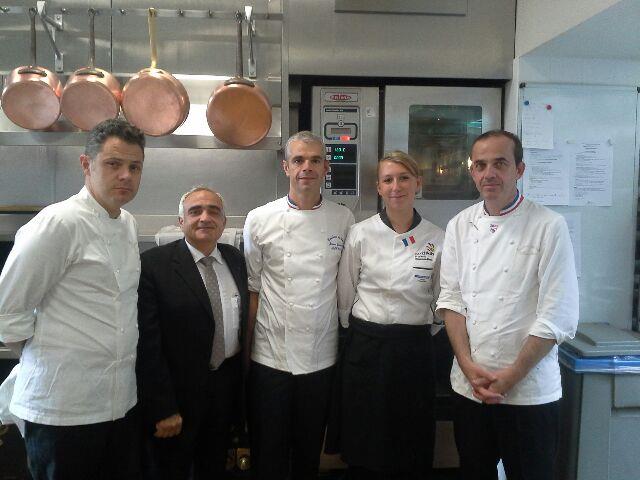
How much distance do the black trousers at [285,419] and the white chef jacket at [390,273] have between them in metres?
0.26

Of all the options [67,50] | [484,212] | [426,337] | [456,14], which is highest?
→ [456,14]

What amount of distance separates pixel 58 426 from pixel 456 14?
2.06m

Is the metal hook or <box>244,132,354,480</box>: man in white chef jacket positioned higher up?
the metal hook

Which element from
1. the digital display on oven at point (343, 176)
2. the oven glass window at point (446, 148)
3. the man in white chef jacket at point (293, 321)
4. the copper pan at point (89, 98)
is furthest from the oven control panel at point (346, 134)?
the copper pan at point (89, 98)

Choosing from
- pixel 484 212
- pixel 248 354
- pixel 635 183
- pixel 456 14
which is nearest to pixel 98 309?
pixel 248 354

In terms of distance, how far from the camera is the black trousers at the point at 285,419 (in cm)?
149

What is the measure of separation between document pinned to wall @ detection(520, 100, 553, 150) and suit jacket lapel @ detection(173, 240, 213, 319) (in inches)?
55.6

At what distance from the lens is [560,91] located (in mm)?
1979

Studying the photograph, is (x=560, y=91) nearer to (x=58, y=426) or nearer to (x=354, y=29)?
(x=354, y=29)

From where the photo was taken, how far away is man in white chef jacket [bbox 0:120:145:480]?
112 centimetres

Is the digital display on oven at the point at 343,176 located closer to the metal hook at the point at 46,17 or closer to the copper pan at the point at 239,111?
the copper pan at the point at 239,111

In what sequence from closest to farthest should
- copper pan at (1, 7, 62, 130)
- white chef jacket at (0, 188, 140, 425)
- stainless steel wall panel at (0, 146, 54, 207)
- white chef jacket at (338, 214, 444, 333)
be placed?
white chef jacket at (0, 188, 140, 425) < white chef jacket at (338, 214, 444, 333) < copper pan at (1, 7, 62, 130) < stainless steel wall panel at (0, 146, 54, 207)

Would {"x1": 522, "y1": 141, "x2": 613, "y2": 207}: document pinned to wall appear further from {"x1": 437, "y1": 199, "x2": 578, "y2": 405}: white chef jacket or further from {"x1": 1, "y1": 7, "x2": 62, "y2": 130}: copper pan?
{"x1": 1, "y1": 7, "x2": 62, "y2": 130}: copper pan

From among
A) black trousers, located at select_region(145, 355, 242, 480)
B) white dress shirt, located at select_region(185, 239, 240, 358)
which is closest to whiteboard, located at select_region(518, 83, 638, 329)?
white dress shirt, located at select_region(185, 239, 240, 358)
